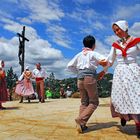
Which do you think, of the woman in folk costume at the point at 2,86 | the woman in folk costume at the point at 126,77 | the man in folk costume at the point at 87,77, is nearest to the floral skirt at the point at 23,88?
the woman in folk costume at the point at 2,86

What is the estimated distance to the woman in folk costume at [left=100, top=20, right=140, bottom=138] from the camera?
519cm

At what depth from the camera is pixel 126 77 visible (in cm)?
532

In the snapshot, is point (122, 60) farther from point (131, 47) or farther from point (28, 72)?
point (28, 72)

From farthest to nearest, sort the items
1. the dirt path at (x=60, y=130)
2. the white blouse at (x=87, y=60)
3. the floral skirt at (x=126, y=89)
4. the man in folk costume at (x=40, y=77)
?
the man in folk costume at (x=40, y=77) → the white blouse at (x=87, y=60) → the dirt path at (x=60, y=130) → the floral skirt at (x=126, y=89)

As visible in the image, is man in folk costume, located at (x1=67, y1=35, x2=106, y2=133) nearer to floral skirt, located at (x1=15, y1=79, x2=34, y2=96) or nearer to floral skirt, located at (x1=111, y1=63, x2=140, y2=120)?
floral skirt, located at (x1=111, y1=63, x2=140, y2=120)

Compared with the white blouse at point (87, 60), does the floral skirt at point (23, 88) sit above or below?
below

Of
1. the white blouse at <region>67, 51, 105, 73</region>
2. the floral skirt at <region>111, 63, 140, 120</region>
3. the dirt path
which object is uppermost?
the white blouse at <region>67, 51, 105, 73</region>

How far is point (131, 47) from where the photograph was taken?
537 centimetres

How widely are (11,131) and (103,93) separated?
15.7 meters

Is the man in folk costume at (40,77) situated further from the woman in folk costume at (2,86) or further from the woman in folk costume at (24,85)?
the woman in folk costume at (2,86)

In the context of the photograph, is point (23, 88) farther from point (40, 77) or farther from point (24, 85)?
point (40, 77)

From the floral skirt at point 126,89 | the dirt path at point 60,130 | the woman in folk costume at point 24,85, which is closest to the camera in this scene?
the floral skirt at point 126,89

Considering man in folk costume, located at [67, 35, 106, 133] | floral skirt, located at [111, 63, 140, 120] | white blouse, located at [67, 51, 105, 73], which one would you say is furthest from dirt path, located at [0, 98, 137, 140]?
white blouse, located at [67, 51, 105, 73]

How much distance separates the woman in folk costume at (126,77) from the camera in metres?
5.19
